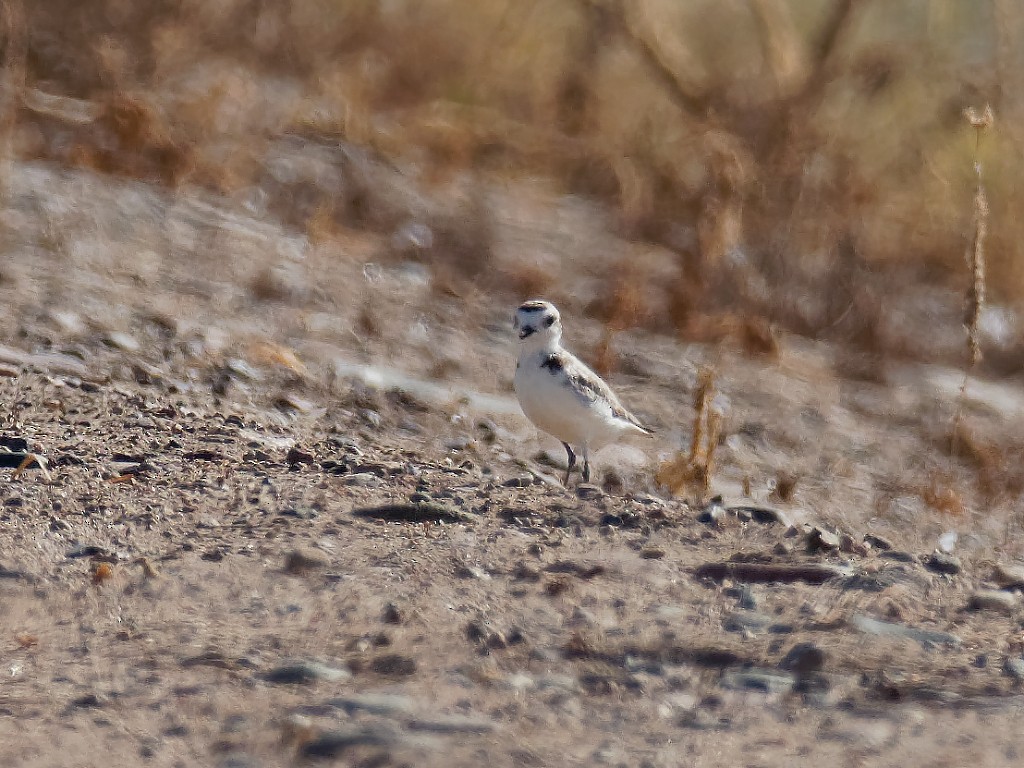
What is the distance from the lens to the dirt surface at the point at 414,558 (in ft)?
12.7

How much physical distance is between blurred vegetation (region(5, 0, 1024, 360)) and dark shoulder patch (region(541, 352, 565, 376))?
1892 mm

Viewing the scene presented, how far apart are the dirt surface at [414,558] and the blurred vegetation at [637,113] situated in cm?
120

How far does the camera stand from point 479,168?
1120 cm

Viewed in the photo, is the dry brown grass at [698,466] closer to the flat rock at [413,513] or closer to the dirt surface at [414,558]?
the dirt surface at [414,558]

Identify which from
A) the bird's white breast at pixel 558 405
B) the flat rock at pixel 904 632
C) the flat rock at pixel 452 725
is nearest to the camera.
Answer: the flat rock at pixel 452 725

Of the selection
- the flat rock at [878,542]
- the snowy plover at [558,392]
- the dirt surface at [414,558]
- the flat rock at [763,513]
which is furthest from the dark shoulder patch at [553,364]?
the flat rock at [878,542]

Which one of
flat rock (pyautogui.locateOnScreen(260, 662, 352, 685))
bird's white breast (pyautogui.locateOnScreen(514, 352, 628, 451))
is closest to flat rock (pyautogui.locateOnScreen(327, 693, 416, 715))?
flat rock (pyautogui.locateOnScreen(260, 662, 352, 685))

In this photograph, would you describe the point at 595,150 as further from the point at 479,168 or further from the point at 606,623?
the point at 606,623

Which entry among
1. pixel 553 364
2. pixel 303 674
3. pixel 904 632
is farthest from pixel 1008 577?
pixel 303 674

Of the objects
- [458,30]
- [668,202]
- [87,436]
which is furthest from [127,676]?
[458,30]

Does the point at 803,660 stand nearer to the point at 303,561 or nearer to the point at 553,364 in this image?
the point at 303,561

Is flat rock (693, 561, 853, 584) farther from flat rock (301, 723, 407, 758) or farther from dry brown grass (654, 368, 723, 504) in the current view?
flat rock (301, 723, 407, 758)

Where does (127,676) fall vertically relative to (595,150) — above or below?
below

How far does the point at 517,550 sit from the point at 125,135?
5.57 metres
